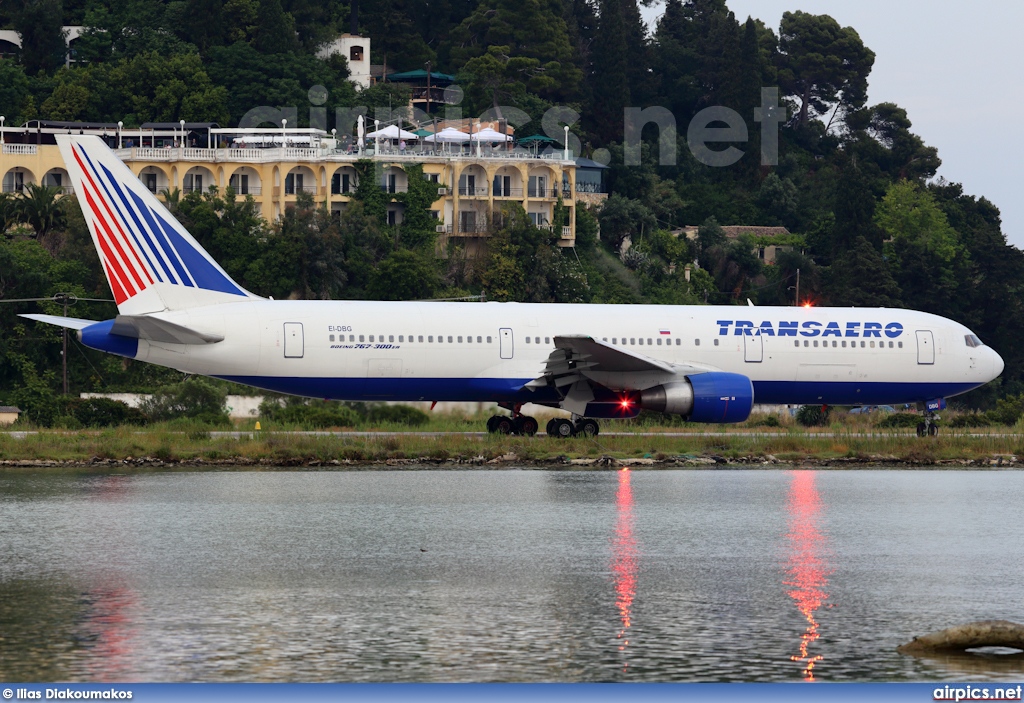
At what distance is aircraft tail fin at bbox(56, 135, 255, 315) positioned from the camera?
36938 mm

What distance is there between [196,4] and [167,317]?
314ft

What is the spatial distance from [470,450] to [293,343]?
518cm

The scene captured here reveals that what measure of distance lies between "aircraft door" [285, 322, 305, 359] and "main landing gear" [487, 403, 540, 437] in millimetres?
5552

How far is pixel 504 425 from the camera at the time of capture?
40.9m

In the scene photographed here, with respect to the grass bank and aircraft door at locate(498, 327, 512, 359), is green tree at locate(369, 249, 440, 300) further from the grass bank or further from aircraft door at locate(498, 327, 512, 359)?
aircraft door at locate(498, 327, 512, 359)

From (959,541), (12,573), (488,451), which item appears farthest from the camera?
(488,451)

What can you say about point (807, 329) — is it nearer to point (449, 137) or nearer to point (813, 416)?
point (813, 416)

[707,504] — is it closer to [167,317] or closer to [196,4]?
[167,317]

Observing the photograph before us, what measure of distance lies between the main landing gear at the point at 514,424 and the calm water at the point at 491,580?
34.2 ft

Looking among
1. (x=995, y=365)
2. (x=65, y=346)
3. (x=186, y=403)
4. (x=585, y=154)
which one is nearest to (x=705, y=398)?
(x=995, y=365)

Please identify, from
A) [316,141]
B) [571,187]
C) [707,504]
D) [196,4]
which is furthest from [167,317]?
[196,4]

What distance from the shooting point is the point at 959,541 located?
23.0m

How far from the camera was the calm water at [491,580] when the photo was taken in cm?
1505

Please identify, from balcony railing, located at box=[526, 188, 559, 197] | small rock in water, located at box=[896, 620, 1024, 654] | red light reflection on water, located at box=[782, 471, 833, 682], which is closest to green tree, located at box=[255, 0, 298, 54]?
balcony railing, located at box=[526, 188, 559, 197]
